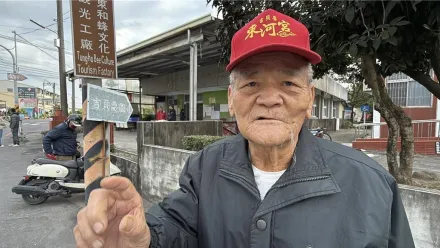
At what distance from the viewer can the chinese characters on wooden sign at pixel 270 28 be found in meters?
1.23

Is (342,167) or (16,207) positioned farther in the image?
(16,207)

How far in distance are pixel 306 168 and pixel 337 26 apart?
6.92 ft

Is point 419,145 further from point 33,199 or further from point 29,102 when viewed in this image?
point 29,102

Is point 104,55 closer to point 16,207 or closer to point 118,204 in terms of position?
point 118,204

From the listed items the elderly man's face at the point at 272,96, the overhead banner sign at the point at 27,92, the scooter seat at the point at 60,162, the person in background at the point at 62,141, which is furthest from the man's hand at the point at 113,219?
the overhead banner sign at the point at 27,92

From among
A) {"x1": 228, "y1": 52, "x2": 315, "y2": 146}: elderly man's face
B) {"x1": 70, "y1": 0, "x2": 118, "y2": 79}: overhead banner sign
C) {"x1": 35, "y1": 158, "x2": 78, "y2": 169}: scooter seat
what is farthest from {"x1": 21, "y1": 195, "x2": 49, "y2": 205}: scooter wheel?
{"x1": 228, "y1": 52, "x2": 315, "y2": 146}: elderly man's face

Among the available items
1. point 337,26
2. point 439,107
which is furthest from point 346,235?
point 439,107

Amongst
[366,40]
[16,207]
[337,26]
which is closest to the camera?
[366,40]

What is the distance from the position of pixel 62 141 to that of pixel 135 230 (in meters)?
5.60

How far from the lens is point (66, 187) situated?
5.09m

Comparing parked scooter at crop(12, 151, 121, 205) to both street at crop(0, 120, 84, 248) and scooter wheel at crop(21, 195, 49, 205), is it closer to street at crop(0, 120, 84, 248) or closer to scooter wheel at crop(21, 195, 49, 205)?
scooter wheel at crop(21, 195, 49, 205)

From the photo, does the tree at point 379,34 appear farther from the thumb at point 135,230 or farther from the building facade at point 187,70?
the thumb at point 135,230

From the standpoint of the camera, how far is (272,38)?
1.22m

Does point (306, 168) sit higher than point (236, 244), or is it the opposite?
point (306, 168)
